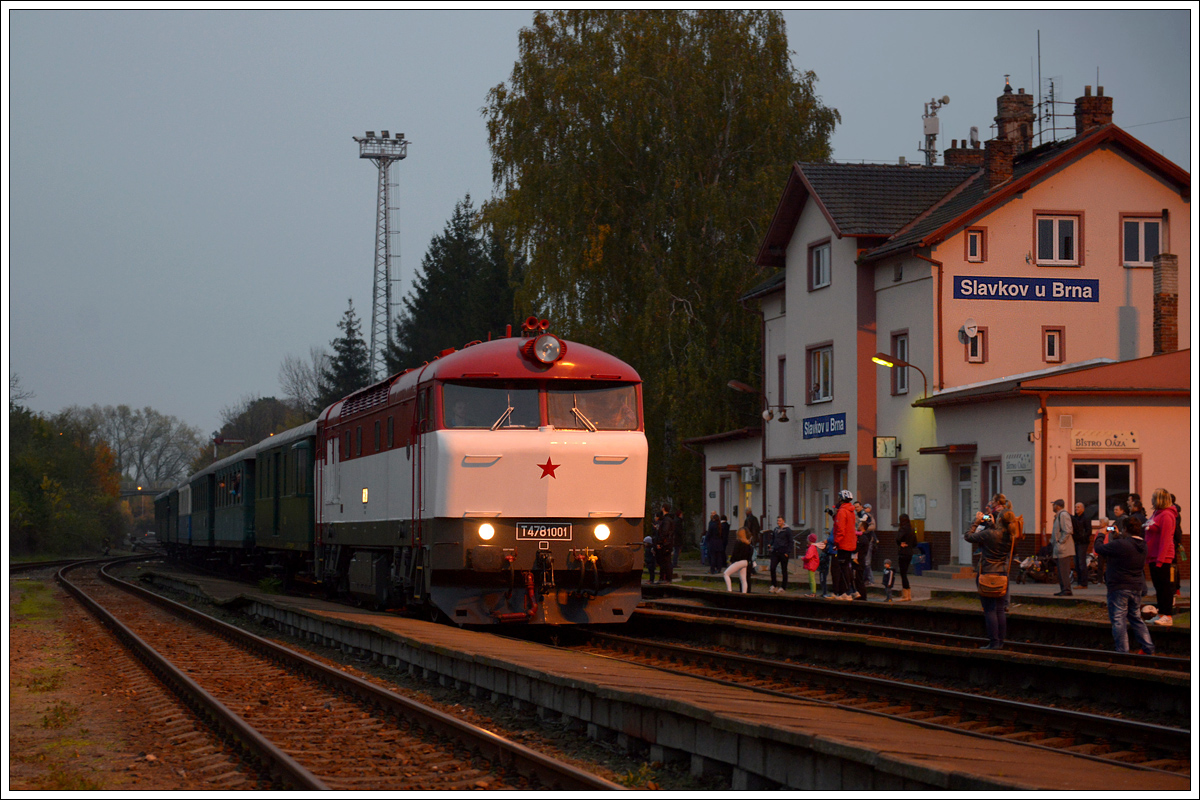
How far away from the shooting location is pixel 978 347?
31.1 m

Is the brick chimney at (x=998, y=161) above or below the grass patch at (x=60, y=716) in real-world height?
above

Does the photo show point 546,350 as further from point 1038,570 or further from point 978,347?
point 978,347

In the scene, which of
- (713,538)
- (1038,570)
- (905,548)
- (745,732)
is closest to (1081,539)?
(1038,570)

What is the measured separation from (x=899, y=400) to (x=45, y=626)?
62.2 feet

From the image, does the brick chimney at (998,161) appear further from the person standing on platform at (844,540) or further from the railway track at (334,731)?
the railway track at (334,731)

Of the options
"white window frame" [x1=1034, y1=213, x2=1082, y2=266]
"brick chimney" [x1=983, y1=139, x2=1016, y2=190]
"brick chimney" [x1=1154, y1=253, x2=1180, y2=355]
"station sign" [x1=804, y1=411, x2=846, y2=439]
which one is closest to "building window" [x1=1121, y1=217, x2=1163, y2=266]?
"brick chimney" [x1=1154, y1=253, x2=1180, y2=355]

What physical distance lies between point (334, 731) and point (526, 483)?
5.55 meters

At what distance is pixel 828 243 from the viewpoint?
1373 inches

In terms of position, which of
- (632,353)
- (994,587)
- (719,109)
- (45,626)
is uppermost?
(719,109)

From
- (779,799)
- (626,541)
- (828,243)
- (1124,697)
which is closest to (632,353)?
(828,243)

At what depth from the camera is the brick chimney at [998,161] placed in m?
32.4

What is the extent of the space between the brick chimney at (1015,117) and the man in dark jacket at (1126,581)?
24.1m

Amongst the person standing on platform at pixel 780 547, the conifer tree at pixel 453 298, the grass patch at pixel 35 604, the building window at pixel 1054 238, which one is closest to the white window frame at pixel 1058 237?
the building window at pixel 1054 238

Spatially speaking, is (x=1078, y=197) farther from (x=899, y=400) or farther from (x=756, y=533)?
(x=756, y=533)
